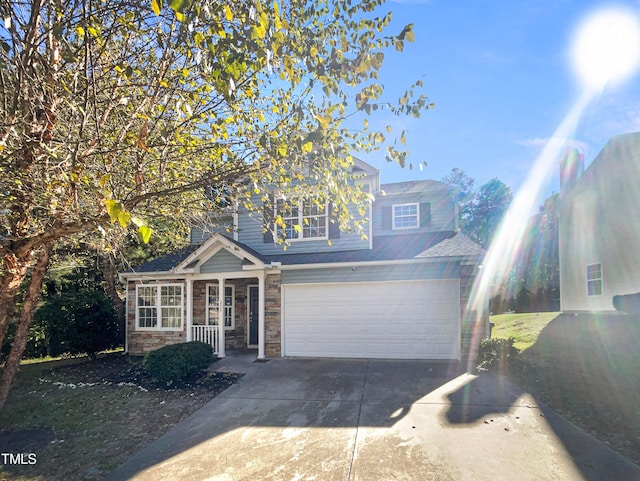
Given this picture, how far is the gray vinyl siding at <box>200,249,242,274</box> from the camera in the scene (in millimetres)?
11055

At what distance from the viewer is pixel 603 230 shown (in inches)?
524

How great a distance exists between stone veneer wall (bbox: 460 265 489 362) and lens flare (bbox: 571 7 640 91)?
5.15 meters

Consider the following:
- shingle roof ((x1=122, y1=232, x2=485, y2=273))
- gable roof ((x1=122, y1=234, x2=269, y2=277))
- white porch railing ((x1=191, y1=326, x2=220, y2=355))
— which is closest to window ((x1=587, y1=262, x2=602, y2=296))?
shingle roof ((x1=122, y1=232, x2=485, y2=273))

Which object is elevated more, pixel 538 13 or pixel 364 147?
pixel 538 13

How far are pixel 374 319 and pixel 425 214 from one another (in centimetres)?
399

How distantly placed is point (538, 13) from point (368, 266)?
665 centimetres

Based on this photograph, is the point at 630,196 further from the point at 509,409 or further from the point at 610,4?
the point at 509,409

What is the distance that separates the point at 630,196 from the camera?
12.1m

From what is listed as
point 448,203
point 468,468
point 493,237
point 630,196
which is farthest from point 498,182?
point 468,468

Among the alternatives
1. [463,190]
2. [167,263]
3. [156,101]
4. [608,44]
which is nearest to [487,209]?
[463,190]

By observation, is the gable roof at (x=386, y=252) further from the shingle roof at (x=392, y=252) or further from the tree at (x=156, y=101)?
the tree at (x=156, y=101)

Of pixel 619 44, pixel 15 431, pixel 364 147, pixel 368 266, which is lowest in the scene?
pixel 15 431

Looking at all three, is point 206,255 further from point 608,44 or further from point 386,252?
A: point 608,44

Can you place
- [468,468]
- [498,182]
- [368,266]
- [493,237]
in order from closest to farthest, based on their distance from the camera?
[468,468], [368,266], [493,237], [498,182]
